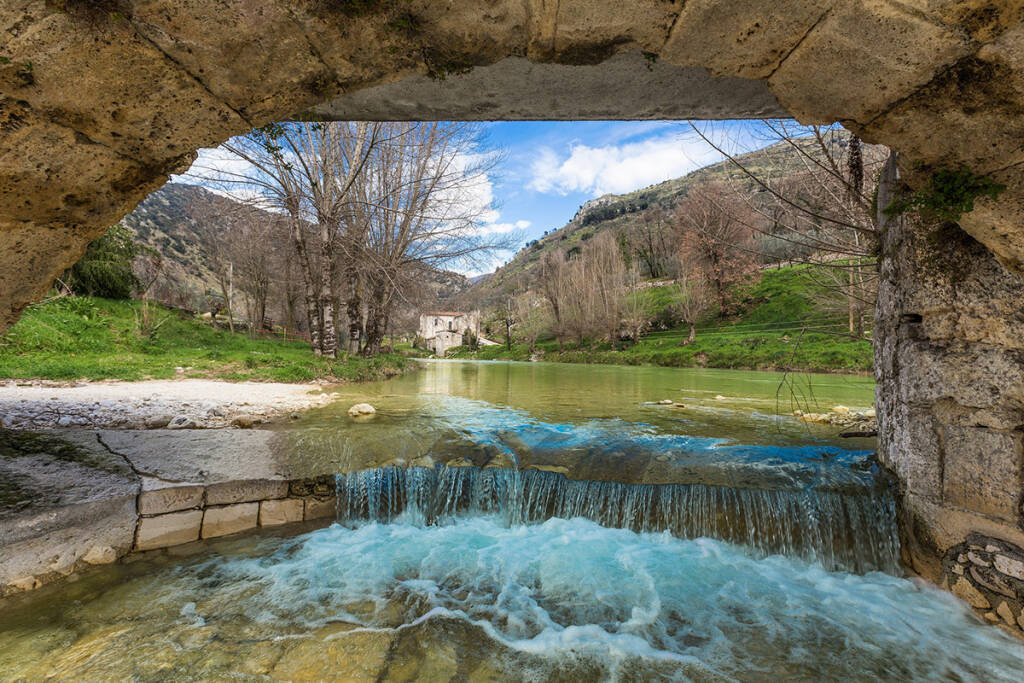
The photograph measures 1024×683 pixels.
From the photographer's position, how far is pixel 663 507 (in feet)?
12.5

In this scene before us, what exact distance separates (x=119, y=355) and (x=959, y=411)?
50.6 ft

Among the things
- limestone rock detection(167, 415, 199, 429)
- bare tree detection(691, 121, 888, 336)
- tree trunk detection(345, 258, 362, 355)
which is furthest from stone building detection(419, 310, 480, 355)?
bare tree detection(691, 121, 888, 336)

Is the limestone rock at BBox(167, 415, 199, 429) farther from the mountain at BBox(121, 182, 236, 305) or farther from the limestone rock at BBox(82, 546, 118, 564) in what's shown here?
the mountain at BBox(121, 182, 236, 305)

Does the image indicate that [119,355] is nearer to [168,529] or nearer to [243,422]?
[243,422]

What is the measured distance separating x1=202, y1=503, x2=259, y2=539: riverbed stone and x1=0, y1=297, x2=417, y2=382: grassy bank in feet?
23.5

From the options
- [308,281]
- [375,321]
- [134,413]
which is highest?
[308,281]

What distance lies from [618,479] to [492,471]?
1.31 m

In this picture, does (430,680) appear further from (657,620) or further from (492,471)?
(492,471)

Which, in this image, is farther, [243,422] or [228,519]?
[243,422]

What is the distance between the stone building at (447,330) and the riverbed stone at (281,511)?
166ft

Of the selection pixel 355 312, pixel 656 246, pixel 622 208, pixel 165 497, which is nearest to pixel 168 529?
pixel 165 497

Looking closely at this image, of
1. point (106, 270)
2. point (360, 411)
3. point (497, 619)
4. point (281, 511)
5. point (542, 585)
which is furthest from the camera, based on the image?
point (106, 270)

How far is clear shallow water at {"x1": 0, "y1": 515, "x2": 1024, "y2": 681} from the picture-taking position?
2.18 metres

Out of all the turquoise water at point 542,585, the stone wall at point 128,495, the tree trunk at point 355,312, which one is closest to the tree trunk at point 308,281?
the tree trunk at point 355,312
